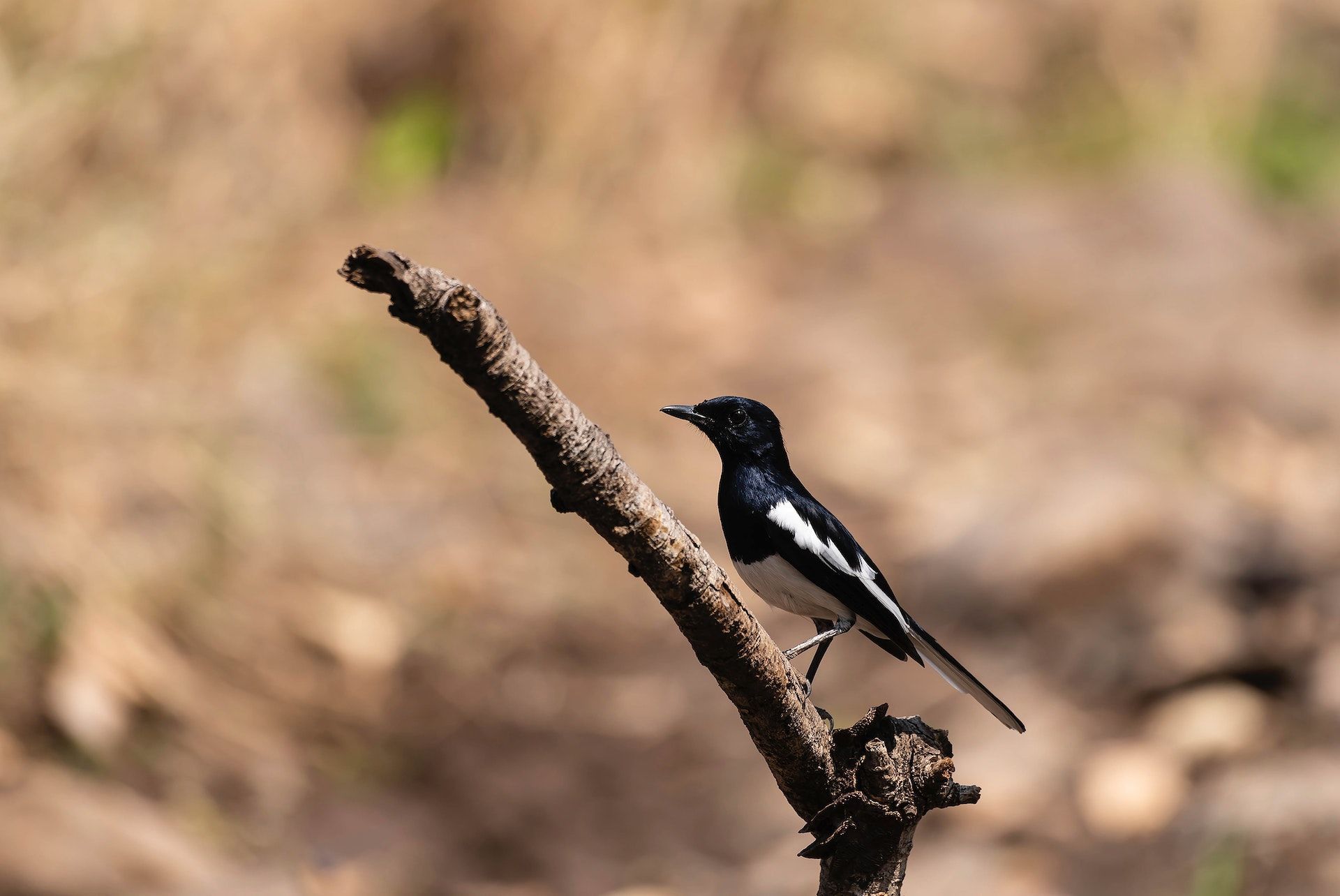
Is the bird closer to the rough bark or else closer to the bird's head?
the bird's head

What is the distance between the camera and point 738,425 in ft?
8.55

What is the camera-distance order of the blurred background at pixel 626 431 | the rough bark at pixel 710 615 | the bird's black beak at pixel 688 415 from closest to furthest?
the rough bark at pixel 710 615
the bird's black beak at pixel 688 415
the blurred background at pixel 626 431

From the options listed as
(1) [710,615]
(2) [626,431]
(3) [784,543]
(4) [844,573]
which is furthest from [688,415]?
(2) [626,431]

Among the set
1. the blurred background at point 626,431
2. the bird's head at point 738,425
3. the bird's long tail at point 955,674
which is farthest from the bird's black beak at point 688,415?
the blurred background at point 626,431

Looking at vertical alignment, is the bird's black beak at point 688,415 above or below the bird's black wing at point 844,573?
above

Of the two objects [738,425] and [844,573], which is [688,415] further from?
[844,573]

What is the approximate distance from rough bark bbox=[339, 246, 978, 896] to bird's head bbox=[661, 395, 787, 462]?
640 mm

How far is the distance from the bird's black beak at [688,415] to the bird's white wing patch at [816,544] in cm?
22

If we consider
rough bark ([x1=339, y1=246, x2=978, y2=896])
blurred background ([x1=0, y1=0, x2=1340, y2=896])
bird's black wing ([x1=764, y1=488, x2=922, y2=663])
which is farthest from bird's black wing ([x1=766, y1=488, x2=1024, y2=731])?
blurred background ([x1=0, y1=0, x2=1340, y2=896])

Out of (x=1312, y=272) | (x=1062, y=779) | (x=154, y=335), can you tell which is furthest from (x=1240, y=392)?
(x=154, y=335)

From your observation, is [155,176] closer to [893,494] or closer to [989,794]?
[893,494]

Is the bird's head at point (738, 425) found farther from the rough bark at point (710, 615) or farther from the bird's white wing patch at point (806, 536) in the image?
the rough bark at point (710, 615)

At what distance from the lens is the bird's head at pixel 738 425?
8.54 ft

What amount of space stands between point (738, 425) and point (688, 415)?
16 centimetres
